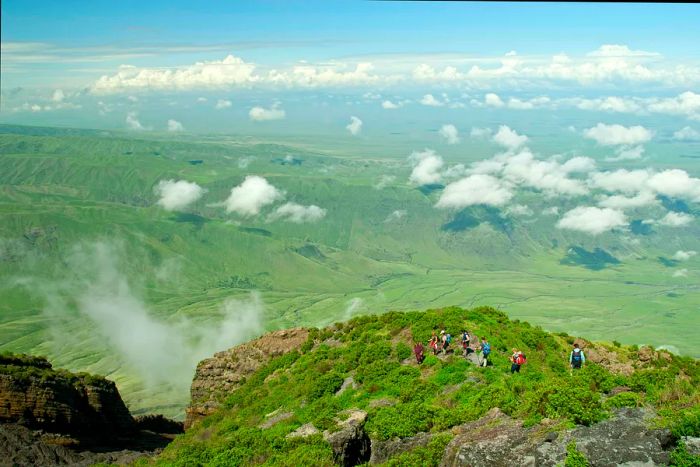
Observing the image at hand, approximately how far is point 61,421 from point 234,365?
406 inches

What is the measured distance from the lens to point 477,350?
2420 cm

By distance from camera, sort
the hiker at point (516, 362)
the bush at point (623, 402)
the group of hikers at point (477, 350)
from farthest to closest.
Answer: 1. the group of hikers at point (477, 350)
2. the hiker at point (516, 362)
3. the bush at point (623, 402)

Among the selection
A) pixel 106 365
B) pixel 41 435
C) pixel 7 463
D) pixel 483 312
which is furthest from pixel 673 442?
pixel 106 365

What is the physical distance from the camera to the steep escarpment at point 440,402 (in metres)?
11.6

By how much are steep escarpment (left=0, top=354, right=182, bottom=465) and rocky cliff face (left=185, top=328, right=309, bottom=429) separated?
402 centimetres

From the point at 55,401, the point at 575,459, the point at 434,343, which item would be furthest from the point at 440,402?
the point at 55,401

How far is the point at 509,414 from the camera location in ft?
49.3

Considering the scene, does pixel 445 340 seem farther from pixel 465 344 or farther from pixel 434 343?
pixel 465 344

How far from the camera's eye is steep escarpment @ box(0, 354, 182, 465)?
2784 centimetres

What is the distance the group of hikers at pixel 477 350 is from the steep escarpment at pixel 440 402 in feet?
1.27

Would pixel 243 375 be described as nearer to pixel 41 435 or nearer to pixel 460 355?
pixel 41 435

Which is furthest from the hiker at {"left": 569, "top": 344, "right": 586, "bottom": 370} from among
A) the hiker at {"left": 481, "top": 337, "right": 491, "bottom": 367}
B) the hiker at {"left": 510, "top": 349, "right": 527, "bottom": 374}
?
the hiker at {"left": 481, "top": 337, "right": 491, "bottom": 367}

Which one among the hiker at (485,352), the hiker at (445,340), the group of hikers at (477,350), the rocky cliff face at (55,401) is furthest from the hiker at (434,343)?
the rocky cliff face at (55,401)

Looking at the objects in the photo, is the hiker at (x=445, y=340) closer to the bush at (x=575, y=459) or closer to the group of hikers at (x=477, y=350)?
the group of hikers at (x=477, y=350)
